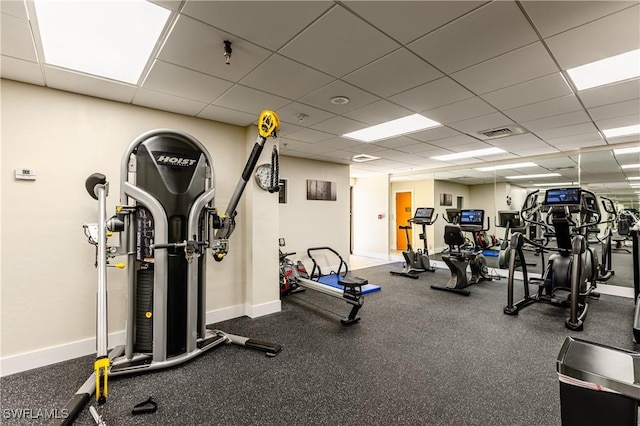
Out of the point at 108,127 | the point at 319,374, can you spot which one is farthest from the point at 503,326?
the point at 108,127

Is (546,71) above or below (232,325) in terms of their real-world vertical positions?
above

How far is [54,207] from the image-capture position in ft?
8.93

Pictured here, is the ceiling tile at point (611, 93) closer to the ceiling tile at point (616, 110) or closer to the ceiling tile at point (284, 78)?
the ceiling tile at point (616, 110)

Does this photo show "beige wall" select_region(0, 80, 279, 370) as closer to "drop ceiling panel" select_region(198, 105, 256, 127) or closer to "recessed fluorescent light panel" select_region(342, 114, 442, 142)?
"drop ceiling panel" select_region(198, 105, 256, 127)

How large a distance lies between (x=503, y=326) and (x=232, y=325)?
332cm

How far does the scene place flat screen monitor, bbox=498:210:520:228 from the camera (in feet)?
23.0

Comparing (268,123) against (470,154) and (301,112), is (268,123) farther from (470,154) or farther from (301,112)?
(470,154)

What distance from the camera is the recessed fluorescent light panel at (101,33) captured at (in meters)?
1.75

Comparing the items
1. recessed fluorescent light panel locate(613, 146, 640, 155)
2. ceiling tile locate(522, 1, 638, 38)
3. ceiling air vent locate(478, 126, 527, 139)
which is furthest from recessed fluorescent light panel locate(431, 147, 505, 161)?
ceiling tile locate(522, 1, 638, 38)

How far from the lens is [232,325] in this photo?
11.7 ft

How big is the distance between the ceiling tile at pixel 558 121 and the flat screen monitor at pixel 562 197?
2.90ft

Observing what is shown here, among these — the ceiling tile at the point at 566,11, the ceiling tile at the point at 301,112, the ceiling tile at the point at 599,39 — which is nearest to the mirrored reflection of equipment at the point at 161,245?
the ceiling tile at the point at 301,112

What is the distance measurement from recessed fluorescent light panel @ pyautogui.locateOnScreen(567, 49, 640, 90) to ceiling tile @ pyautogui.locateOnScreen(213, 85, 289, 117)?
2.74 meters

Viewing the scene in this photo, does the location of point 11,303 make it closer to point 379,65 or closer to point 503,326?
point 379,65
